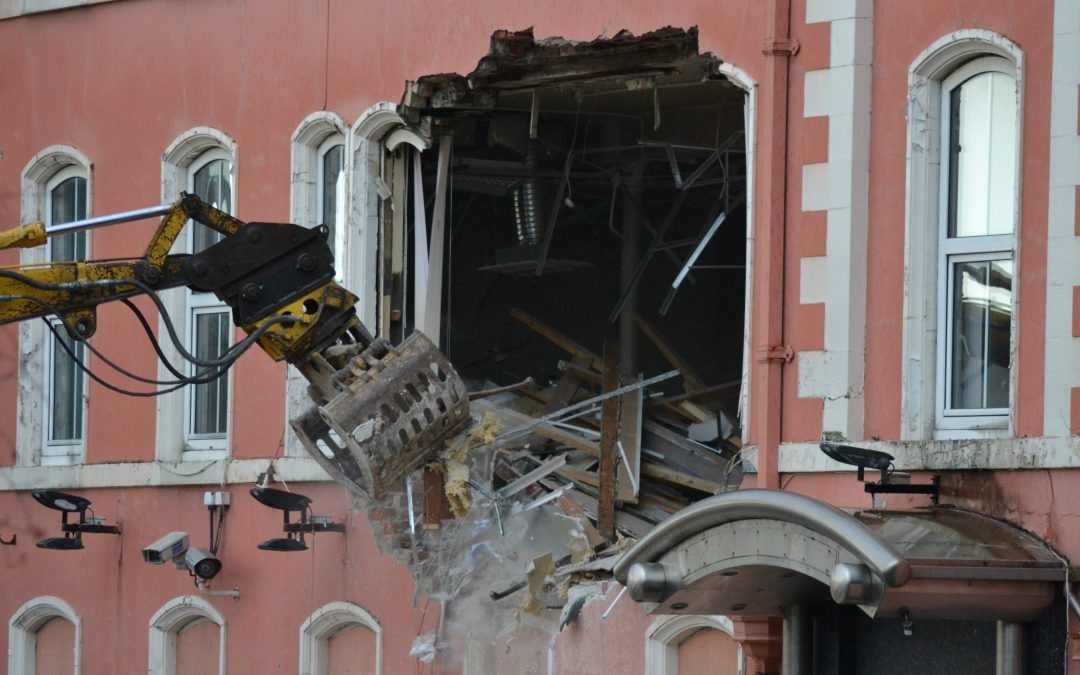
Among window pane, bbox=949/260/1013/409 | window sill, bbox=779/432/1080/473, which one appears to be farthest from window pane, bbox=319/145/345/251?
window pane, bbox=949/260/1013/409

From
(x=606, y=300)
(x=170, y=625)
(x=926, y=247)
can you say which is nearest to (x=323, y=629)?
(x=170, y=625)

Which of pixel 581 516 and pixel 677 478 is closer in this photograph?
pixel 581 516

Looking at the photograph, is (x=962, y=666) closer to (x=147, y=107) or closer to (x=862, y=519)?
(x=862, y=519)

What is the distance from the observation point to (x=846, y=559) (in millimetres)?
9820

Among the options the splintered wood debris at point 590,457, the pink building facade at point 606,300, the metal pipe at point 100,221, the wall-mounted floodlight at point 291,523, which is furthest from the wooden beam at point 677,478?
the metal pipe at point 100,221

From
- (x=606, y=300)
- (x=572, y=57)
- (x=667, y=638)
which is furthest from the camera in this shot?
(x=606, y=300)

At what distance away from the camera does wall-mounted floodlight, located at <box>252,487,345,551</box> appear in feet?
47.4

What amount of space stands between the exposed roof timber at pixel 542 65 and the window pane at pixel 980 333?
2.65 m

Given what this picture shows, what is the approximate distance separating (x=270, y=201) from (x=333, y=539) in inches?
104

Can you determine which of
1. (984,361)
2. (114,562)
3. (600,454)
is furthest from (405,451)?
(114,562)

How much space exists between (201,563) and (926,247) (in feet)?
20.9

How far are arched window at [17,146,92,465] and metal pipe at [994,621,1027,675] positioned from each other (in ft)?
30.1

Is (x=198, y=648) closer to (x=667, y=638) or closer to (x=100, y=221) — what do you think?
(x=667, y=638)

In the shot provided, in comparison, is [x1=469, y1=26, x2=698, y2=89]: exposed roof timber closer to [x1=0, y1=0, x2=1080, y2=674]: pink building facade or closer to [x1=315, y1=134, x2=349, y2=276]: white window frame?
[x1=0, y1=0, x2=1080, y2=674]: pink building facade
